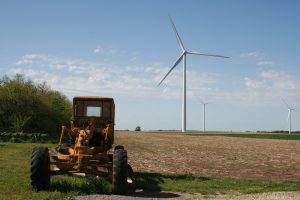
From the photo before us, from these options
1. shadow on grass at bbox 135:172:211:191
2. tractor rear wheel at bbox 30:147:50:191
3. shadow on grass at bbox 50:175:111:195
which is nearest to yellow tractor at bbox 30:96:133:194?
tractor rear wheel at bbox 30:147:50:191

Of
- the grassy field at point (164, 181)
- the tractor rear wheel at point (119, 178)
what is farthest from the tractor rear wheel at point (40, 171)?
the tractor rear wheel at point (119, 178)

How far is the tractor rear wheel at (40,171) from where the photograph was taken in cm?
1364

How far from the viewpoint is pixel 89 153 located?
14.8 meters

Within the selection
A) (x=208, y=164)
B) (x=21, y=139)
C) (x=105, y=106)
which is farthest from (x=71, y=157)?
(x=21, y=139)

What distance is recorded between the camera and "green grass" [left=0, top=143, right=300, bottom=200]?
525 inches

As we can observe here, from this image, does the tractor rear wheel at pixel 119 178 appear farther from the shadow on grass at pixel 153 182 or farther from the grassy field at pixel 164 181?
the grassy field at pixel 164 181

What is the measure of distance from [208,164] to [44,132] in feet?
110

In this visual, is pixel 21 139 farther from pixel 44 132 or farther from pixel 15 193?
pixel 15 193

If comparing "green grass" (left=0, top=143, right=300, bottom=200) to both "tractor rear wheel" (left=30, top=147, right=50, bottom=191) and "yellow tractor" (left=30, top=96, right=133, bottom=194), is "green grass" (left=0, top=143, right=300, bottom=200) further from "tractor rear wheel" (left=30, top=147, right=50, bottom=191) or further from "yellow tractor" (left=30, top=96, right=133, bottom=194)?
"yellow tractor" (left=30, top=96, right=133, bottom=194)

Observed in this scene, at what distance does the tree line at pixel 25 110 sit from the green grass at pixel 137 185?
108 feet

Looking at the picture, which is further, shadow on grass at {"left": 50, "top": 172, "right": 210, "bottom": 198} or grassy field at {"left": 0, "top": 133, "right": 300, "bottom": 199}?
shadow on grass at {"left": 50, "top": 172, "right": 210, "bottom": 198}

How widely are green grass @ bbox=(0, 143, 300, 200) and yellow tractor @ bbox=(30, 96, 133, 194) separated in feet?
1.37

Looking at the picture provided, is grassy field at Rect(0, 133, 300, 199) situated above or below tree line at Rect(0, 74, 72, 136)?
below

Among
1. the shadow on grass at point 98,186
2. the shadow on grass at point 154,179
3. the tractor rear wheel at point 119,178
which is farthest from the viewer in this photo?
the shadow on grass at point 154,179
